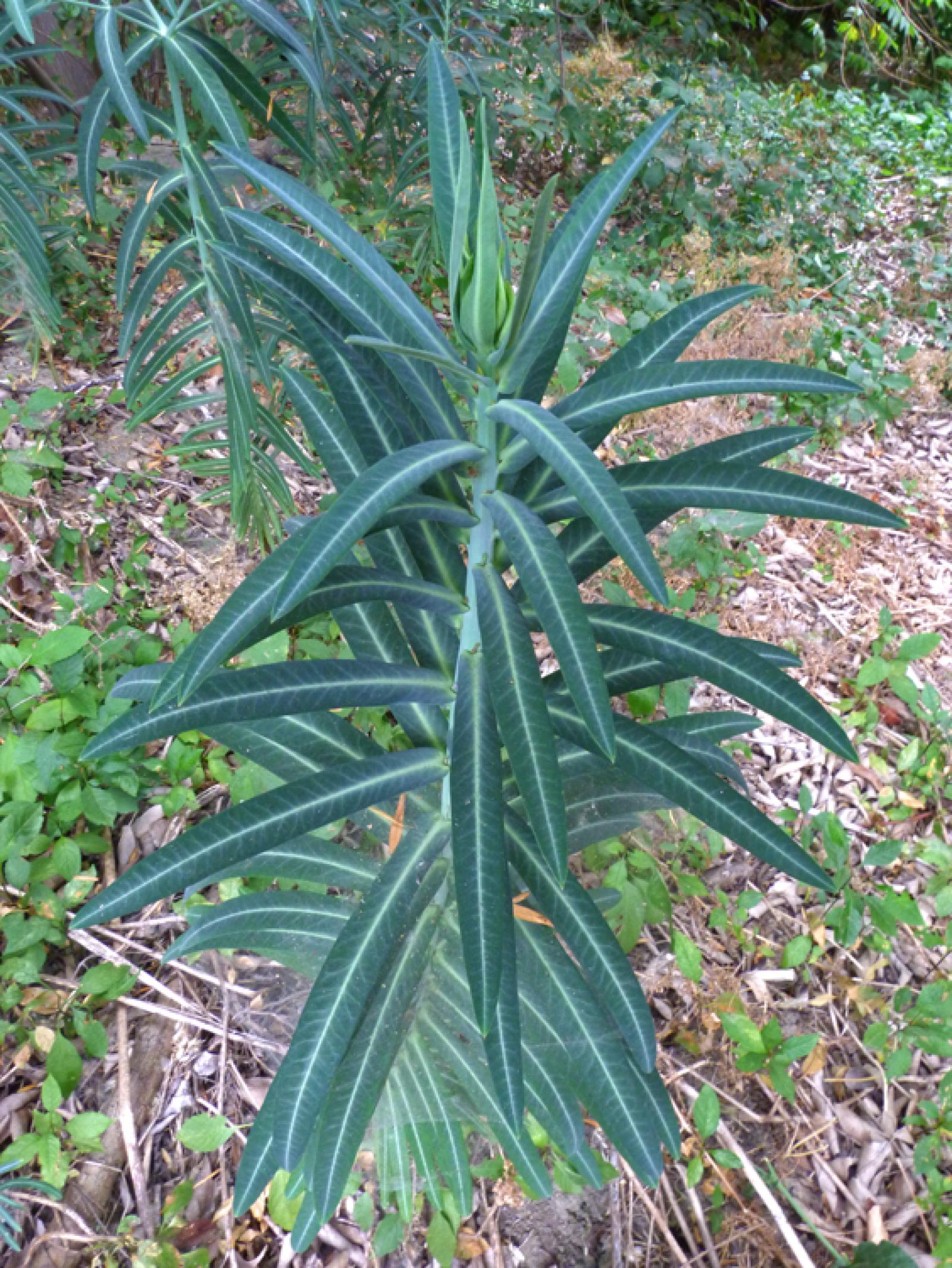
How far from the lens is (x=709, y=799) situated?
33.5 inches

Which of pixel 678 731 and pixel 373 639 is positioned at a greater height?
pixel 373 639

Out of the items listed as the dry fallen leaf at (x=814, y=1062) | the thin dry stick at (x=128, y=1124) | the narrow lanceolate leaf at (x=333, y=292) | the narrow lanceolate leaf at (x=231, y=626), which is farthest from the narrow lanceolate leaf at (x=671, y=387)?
the dry fallen leaf at (x=814, y=1062)

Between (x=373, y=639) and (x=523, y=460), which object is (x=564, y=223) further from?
(x=373, y=639)

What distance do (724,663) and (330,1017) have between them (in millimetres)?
537

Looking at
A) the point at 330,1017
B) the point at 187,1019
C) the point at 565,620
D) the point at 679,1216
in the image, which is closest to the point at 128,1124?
the point at 187,1019

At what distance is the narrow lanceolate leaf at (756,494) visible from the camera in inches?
30.5

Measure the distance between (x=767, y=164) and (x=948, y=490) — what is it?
8.66ft

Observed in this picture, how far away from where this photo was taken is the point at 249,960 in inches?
60.0

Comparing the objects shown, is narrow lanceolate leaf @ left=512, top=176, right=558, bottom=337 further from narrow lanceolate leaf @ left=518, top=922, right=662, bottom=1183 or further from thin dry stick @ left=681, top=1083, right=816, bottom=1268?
thin dry stick @ left=681, top=1083, right=816, bottom=1268

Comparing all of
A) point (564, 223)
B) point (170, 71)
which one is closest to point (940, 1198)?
point (564, 223)

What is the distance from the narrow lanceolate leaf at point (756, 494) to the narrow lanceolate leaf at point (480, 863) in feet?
0.88

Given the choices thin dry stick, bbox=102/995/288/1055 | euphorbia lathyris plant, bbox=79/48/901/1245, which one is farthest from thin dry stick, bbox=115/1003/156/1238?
euphorbia lathyris plant, bbox=79/48/901/1245

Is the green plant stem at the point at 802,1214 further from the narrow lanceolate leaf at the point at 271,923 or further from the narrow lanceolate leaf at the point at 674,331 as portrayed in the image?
the narrow lanceolate leaf at the point at 674,331

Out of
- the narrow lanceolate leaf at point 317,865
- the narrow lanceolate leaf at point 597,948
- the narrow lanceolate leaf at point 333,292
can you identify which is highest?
the narrow lanceolate leaf at point 333,292
